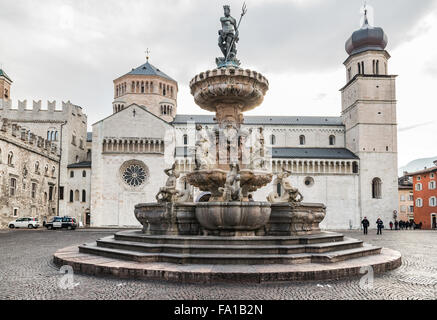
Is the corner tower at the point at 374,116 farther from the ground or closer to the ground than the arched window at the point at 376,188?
farther from the ground

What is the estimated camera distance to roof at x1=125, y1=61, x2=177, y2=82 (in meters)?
A: 60.5

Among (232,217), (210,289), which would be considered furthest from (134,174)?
(210,289)

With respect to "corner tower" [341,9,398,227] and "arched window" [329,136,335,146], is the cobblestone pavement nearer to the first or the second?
"corner tower" [341,9,398,227]

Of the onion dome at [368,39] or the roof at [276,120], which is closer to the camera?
the onion dome at [368,39]

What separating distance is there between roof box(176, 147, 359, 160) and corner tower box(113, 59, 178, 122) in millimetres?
9265

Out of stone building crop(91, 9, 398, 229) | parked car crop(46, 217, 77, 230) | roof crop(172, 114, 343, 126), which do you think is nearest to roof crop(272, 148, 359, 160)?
stone building crop(91, 9, 398, 229)

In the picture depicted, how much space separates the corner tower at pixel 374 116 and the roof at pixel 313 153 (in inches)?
62.0

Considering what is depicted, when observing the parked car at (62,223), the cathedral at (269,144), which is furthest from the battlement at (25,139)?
the parked car at (62,223)

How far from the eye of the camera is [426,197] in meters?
55.8

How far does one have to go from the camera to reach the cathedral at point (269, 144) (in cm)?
4778

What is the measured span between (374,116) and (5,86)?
2082 inches

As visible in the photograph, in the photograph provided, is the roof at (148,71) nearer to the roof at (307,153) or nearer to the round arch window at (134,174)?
the roof at (307,153)

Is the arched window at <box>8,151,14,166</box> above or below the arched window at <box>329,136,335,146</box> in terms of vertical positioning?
below

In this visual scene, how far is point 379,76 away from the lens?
5347 cm
